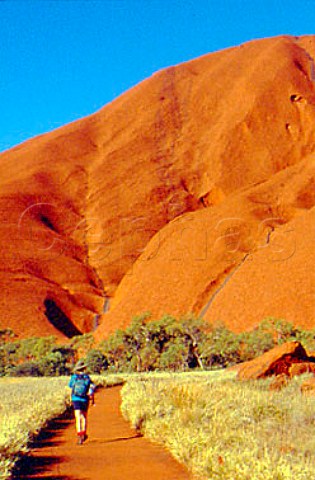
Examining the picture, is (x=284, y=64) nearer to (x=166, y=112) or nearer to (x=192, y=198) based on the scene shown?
(x=166, y=112)

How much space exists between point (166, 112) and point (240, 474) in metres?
85.6

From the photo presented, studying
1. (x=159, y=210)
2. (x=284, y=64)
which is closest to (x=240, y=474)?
(x=159, y=210)

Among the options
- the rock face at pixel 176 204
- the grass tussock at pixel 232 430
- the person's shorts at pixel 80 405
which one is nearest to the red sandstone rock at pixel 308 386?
the grass tussock at pixel 232 430

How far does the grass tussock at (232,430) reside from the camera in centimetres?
675

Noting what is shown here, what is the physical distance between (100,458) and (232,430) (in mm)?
2020

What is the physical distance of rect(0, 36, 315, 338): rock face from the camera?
171ft

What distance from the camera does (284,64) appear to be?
3656 inches

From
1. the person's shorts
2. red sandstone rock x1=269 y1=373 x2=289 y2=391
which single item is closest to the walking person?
the person's shorts

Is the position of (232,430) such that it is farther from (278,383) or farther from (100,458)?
(278,383)

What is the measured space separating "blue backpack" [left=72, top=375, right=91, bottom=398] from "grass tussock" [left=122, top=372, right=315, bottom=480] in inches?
48.3

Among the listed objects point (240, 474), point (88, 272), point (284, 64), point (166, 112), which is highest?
point (284, 64)

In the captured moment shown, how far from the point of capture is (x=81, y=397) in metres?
11.1

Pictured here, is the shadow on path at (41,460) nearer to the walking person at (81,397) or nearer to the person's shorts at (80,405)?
the walking person at (81,397)

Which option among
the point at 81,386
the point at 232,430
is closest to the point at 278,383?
the point at 81,386
